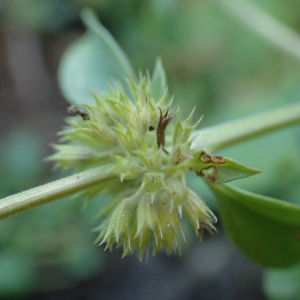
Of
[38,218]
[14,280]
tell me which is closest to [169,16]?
[38,218]

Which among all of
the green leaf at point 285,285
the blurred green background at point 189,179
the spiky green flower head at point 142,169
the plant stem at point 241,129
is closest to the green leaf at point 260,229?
the plant stem at point 241,129

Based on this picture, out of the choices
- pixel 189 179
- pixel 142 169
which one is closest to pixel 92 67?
pixel 189 179

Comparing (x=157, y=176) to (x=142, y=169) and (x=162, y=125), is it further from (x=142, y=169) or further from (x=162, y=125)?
(x=162, y=125)

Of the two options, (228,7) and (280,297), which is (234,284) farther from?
(228,7)

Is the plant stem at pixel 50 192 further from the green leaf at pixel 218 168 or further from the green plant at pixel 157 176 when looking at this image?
the green leaf at pixel 218 168

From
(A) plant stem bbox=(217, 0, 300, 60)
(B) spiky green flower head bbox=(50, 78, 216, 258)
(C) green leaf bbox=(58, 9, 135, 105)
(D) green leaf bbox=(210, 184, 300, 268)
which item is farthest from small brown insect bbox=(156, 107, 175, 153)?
(A) plant stem bbox=(217, 0, 300, 60)
